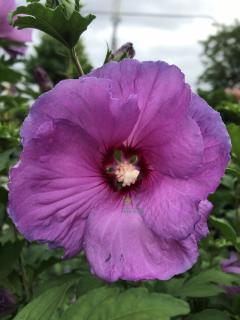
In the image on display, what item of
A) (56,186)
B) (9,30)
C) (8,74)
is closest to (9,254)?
(56,186)

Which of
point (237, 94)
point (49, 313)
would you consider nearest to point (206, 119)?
point (49, 313)

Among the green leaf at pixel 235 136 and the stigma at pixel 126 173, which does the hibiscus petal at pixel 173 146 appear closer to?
the stigma at pixel 126 173

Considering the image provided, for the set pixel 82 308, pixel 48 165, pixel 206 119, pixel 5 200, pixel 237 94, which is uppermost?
pixel 206 119

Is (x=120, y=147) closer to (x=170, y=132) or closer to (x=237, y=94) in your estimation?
(x=170, y=132)

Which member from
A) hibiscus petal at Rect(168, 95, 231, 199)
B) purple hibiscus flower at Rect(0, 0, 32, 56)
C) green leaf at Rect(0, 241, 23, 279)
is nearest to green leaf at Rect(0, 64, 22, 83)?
purple hibiscus flower at Rect(0, 0, 32, 56)

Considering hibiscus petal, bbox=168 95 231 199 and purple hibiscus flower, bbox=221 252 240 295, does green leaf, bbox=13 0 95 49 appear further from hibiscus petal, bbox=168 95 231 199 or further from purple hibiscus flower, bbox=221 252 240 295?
purple hibiscus flower, bbox=221 252 240 295
